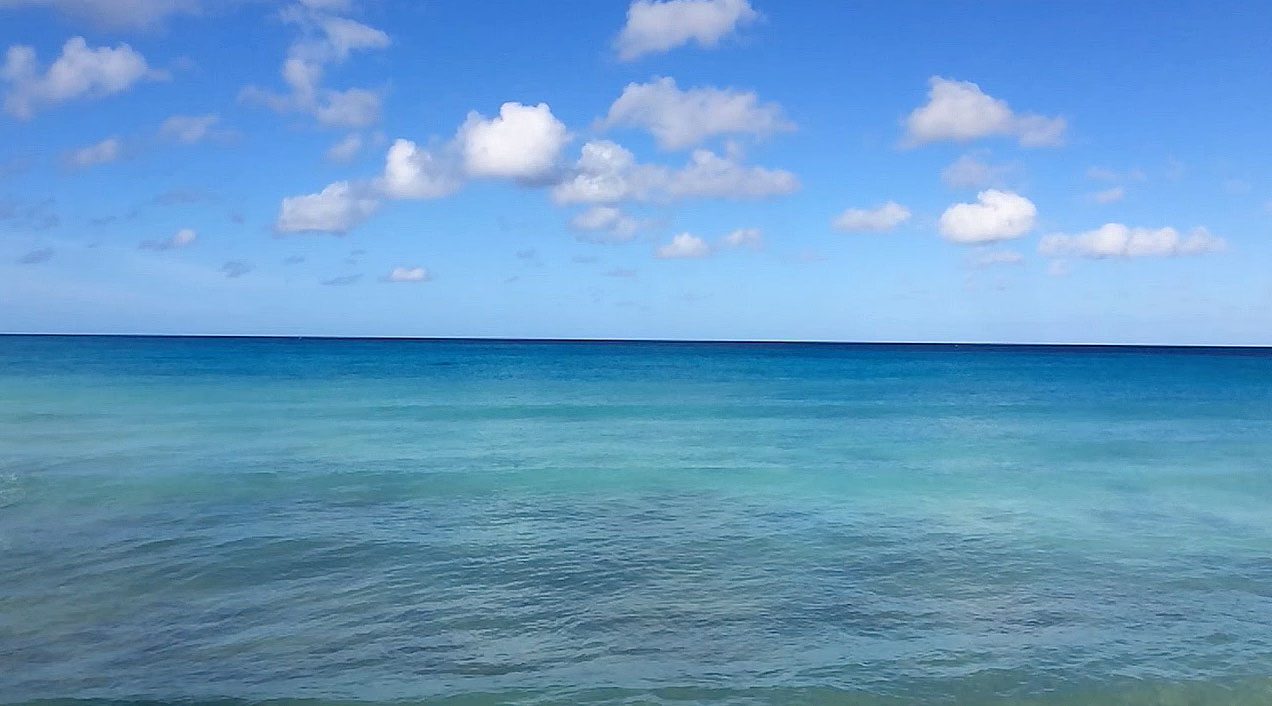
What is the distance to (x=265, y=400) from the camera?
152 feet

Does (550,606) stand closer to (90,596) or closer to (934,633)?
(934,633)

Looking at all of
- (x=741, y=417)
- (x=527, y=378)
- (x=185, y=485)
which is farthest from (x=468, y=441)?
(x=527, y=378)

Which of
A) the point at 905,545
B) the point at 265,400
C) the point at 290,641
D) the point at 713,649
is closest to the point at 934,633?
the point at 713,649

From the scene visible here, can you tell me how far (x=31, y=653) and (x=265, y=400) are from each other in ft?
125

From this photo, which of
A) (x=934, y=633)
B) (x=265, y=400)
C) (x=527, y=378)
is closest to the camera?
(x=934, y=633)

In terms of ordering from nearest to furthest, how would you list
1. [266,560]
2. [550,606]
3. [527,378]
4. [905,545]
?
[550,606]
[266,560]
[905,545]
[527,378]

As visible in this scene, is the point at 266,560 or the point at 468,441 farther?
the point at 468,441

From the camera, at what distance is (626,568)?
1400 cm

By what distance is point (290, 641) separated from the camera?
10.7 m

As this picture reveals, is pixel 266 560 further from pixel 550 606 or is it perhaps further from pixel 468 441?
pixel 468 441

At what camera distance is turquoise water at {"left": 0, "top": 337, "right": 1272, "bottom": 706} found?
992 cm

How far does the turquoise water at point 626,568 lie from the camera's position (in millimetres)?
9922

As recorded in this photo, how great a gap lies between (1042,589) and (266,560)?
38.3ft

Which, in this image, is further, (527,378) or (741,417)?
(527,378)
